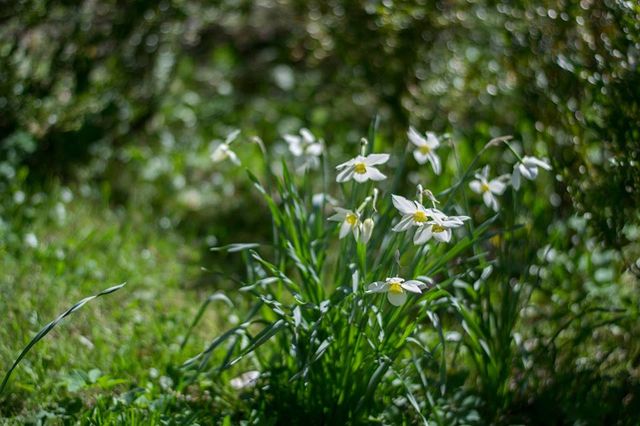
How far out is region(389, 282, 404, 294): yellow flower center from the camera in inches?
73.9

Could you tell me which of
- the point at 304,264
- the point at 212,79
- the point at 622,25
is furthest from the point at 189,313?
the point at 212,79

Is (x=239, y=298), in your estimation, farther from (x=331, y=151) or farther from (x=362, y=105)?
(x=362, y=105)

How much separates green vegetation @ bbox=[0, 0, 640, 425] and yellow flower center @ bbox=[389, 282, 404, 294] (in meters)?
0.07

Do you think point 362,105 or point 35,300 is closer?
point 35,300

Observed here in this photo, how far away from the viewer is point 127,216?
3.50 metres

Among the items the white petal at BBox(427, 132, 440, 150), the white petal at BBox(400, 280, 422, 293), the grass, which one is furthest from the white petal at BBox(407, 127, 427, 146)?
the grass

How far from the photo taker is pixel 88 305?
2.78 meters

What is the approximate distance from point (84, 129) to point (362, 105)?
152cm

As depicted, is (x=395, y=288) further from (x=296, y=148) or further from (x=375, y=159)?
(x=296, y=148)

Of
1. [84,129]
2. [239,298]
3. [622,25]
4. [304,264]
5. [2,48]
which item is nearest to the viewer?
[304,264]

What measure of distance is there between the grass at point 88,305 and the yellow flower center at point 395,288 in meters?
0.88

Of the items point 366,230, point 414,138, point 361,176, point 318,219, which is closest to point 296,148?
point 318,219

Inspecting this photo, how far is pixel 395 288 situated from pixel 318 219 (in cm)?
60

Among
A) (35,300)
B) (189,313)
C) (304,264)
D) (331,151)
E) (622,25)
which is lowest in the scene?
(331,151)
